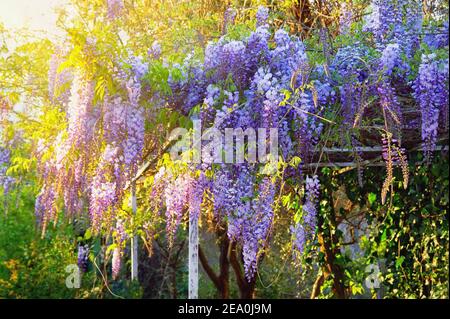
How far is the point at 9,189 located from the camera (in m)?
5.73

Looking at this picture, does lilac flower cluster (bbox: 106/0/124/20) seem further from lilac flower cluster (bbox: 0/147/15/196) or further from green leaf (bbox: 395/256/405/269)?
green leaf (bbox: 395/256/405/269)

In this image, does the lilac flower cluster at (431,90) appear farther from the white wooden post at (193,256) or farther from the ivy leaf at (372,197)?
the white wooden post at (193,256)

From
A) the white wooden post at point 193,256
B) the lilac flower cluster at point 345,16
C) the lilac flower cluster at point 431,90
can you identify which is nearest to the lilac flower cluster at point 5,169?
the white wooden post at point 193,256

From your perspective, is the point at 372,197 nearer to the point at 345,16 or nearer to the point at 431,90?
the point at 345,16

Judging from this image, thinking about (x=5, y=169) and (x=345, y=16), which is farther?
(x=5, y=169)

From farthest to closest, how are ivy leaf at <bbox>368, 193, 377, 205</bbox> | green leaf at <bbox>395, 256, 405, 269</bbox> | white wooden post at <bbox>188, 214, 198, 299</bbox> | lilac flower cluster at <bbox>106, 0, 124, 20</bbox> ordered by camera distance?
1. lilac flower cluster at <bbox>106, 0, 124, 20</bbox>
2. ivy leaf at <bbox>368, 193, 377, 205</bbox>
3. green leaf at <bbox>395, 256, 405, 269</bbox>
4. white wooden post at <bbox>188, 214, 198, 299</bbox>

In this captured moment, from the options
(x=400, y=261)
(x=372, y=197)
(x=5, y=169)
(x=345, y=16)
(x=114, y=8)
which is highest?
(x=114, y=8)

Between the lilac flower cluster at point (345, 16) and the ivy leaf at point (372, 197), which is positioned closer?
the lilac flower cluster at point (345, 16)

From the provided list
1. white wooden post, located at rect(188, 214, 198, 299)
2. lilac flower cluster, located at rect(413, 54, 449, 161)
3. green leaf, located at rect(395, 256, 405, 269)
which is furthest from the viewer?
green leaf, located at rect(395, 256, 405, 269)

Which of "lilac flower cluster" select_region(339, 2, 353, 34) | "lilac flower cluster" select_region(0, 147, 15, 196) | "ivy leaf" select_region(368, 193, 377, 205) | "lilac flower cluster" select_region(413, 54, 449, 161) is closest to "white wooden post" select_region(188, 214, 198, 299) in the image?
"ivy leaf" select_region(368, 193, 377, 205)

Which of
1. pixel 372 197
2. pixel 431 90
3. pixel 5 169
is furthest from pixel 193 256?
pixel 5 169

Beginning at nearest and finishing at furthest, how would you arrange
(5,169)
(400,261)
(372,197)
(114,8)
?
(400,261) → (372,197) → (114,8) → (5,169)
